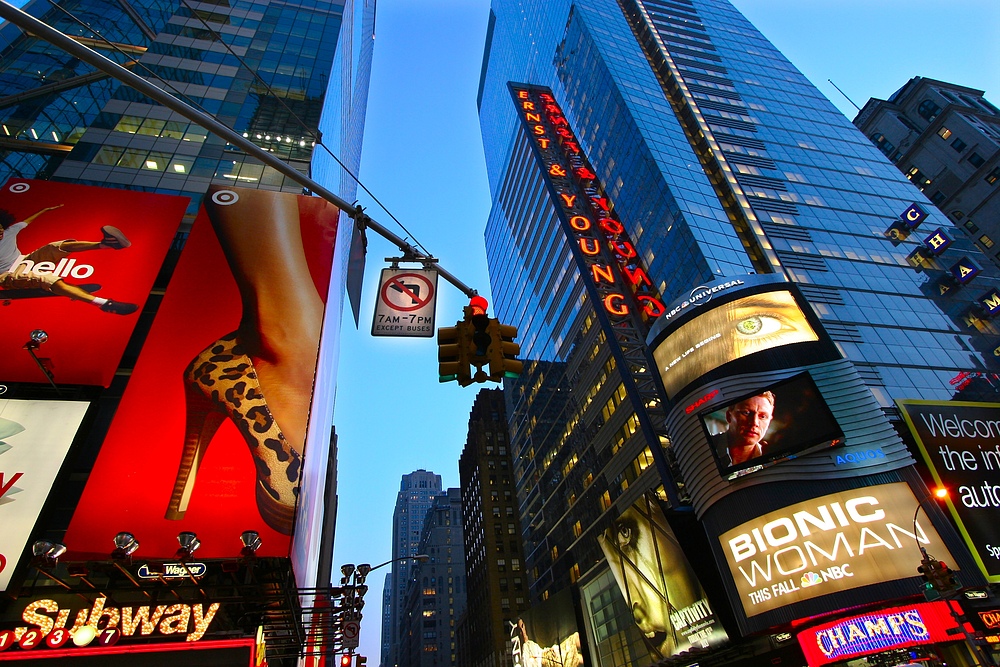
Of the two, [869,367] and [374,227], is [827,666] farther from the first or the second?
[869,367]

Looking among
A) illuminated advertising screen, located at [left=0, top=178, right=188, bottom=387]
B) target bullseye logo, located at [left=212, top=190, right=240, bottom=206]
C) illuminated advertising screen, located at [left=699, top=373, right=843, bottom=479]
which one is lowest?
illuminated advertising screen, located at [left=699, top=373, right=843, bottom=479]

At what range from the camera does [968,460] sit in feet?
87.7

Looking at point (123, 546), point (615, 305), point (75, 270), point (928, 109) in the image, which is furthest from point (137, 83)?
point (928, 109)

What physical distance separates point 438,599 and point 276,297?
475 ft

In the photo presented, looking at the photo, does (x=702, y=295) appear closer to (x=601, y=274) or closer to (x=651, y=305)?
(x=651, y=305)

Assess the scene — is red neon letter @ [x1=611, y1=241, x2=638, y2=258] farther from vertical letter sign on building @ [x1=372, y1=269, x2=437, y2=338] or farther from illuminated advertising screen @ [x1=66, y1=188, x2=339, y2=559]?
vertical letter sign on building @ [x1=372, y1=269, x2=437, y2=338]

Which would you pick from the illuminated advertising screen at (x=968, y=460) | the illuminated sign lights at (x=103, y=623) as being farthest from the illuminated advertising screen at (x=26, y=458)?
the illuminated advertising screen at (x=968, y=460)

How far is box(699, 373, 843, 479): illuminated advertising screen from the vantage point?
2662cm

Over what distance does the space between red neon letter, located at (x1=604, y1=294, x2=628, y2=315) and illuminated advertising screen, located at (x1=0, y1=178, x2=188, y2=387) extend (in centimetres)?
3665

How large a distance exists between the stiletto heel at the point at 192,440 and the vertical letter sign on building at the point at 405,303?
426 inches

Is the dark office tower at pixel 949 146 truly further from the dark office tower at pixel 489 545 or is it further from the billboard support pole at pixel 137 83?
the billboard support pole at pixel 137 83

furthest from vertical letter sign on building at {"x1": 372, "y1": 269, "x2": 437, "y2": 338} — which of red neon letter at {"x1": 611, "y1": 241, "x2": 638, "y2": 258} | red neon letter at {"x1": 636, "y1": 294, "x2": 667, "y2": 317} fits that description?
red neon letter at {"x1": 611, "y1": 241, "x2": 638, "y2": 258}

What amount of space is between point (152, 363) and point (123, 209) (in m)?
9.23

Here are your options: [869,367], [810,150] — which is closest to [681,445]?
[869,367]
